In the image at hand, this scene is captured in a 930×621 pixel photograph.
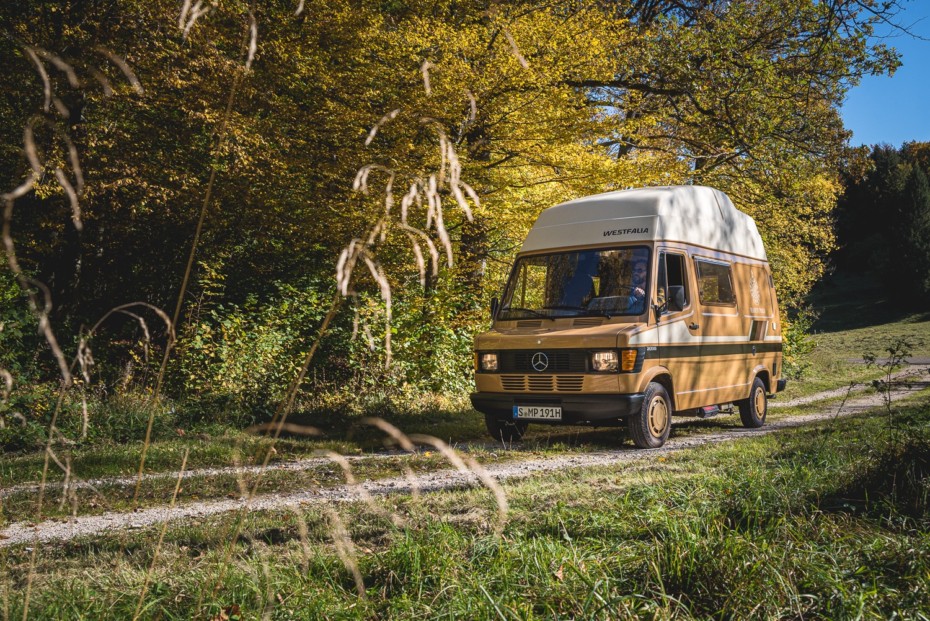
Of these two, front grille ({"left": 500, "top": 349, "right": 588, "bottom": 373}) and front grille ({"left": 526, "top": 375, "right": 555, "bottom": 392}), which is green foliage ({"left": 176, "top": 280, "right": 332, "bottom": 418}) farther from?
front grille ({"left": 526, "top": 375, "right": 555, "bottom": 392})

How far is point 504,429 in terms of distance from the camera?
973 cm

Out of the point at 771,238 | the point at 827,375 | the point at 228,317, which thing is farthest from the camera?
the point at 771,238

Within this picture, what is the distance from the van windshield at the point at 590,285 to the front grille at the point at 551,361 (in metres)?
0.51

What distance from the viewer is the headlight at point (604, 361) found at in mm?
8312

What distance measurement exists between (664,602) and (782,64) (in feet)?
46.8

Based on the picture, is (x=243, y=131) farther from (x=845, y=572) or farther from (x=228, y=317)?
(x=845, y=572)

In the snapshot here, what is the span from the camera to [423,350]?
43.0 ft

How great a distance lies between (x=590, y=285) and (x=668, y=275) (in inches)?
40.0

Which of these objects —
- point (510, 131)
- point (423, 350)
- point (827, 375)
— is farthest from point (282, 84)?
point (827, 375)

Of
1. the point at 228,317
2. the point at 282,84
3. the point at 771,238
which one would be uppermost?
the point at 282,84

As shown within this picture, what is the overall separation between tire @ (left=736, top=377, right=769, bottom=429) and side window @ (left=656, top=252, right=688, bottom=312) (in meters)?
2.95

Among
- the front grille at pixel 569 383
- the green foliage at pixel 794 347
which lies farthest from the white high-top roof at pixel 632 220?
the green foliage at pixel 794 347

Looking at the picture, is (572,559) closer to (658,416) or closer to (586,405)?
(586,405)

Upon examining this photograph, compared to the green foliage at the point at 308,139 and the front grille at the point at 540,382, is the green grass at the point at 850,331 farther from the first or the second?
the front grille at the point at 540,382
